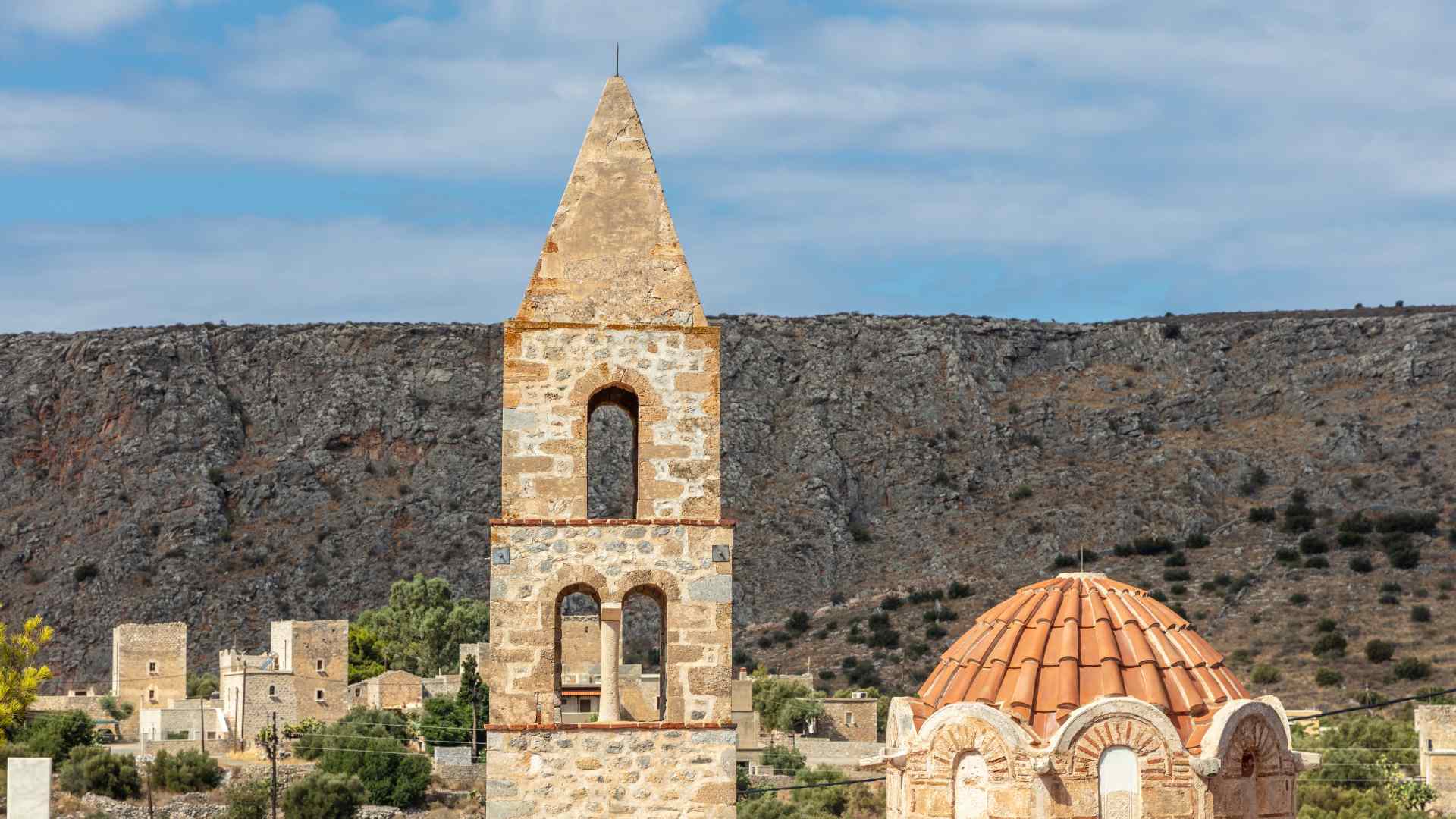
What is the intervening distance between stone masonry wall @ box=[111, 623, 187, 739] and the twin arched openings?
15301 millimetres

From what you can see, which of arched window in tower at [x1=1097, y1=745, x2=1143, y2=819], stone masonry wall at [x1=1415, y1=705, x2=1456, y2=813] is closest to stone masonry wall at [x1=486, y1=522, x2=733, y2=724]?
arched window in tower at [x1=1097, y1=745, x2=1143, y2=819]

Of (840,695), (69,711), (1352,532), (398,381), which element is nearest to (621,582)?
(69,711)

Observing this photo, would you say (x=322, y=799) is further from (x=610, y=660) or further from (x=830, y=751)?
(x=610, y=660)

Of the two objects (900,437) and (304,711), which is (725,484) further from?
(304,711)

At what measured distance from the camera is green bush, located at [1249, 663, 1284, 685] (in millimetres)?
71438

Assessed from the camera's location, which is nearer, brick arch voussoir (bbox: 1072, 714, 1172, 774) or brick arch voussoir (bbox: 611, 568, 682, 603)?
brick arch voussoir (bbox: 1072, 714, 1172, 774)

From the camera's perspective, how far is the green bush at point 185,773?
60.0m

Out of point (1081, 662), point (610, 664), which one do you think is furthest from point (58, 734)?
point (1081, 662)

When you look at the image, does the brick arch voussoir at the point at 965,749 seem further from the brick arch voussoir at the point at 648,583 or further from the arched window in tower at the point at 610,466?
the arched window in tower at the point at 610,466

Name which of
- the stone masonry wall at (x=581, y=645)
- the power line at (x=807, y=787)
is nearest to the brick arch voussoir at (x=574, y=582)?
the power line at (x=807, y=787)

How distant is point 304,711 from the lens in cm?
7269

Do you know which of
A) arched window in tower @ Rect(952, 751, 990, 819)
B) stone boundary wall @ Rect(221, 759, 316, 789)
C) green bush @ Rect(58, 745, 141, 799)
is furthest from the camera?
stone boundary wall @ Rect(221, 759, 316, 789)

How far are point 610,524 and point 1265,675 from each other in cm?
5781

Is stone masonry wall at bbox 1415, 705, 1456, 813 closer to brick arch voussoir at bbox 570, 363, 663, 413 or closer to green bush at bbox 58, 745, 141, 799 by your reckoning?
green bush at bbox 58, 745, 141, 799
